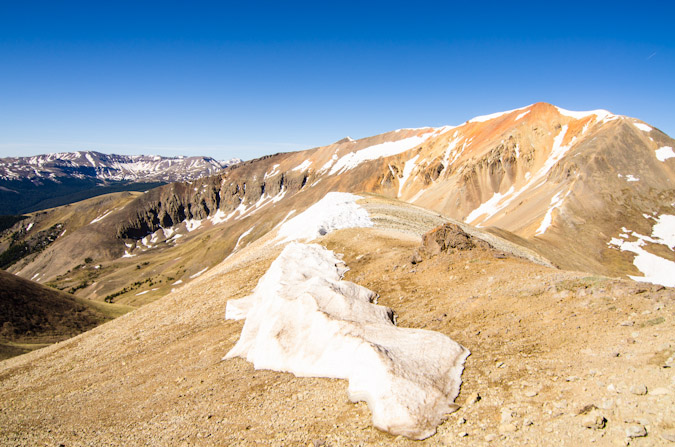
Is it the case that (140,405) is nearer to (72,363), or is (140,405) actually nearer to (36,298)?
(72,363)

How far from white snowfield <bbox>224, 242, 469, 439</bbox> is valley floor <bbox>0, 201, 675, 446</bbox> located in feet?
1.28

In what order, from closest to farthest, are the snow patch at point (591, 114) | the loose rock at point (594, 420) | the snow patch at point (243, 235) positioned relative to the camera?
the loose rock at point (594, 420) < the snow patch at point (591, 114) < the snow patch at point (243, 235)

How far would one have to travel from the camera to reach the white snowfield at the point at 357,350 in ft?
26.5

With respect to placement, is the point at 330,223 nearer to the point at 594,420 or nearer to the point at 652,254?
the point at 594,420

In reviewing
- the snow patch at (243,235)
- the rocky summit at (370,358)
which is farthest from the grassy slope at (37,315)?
the snow patch at (243,235)

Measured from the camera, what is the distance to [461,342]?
35.9ft

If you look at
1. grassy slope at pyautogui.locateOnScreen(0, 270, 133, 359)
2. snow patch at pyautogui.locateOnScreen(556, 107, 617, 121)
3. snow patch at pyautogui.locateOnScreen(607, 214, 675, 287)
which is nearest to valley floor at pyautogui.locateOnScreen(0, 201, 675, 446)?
grassy slope at pyautogui.locateOnScreen(0, 270, 133, 359)

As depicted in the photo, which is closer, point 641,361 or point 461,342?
point 641,361

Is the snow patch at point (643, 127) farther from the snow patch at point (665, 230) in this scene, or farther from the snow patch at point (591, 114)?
the snow patch at point (665, 230)

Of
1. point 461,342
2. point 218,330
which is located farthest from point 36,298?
point 461,342

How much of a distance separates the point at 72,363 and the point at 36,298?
1201 inches

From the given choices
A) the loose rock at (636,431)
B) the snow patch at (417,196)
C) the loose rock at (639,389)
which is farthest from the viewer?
the snow patch at (417,196)

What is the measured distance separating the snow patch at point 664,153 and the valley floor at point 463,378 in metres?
103

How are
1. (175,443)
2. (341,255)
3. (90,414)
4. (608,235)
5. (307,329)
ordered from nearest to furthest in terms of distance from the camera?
(175,443) < (307,329) < (90,414) < (341,255) < (608,235)
